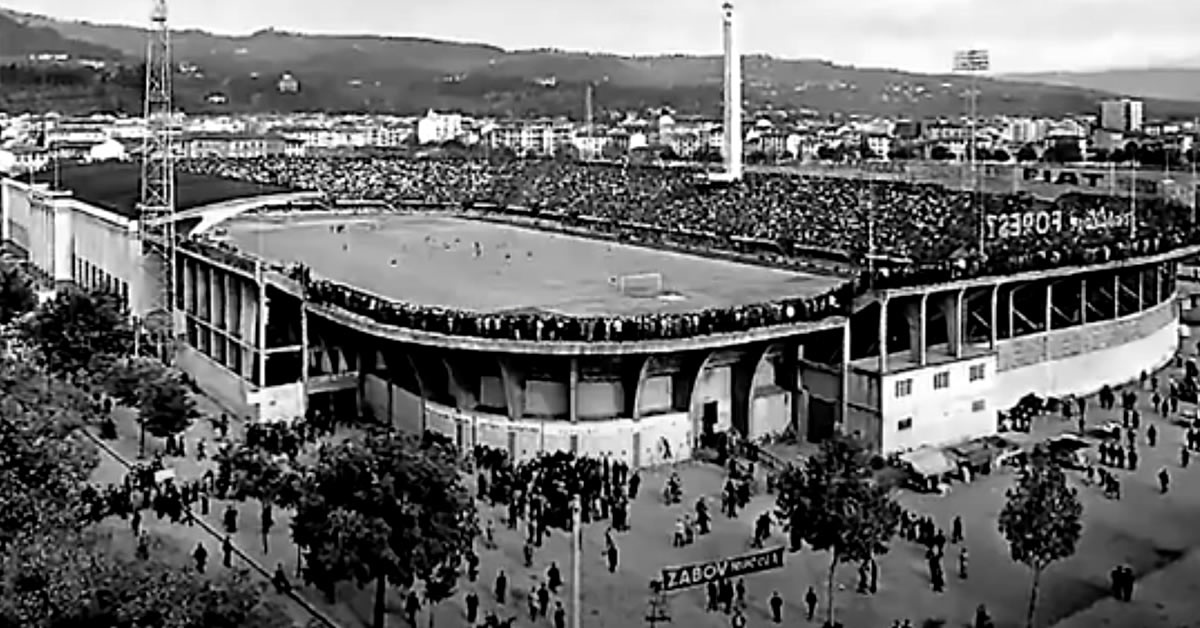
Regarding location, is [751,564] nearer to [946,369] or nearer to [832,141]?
[946,369]

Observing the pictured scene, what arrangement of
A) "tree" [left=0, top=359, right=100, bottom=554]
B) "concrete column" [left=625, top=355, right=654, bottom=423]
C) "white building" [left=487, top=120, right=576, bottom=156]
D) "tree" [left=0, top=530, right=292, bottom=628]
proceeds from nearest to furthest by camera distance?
"tree" [left=0, top=530, right=292, bottom=628] → "tree" [left=0, top=359, right=100, bottom=554] → "concrete column" [left=625, top=355, right=654, bottom=423] → "white building" [left=487, top=120, right=576, bottom=156]

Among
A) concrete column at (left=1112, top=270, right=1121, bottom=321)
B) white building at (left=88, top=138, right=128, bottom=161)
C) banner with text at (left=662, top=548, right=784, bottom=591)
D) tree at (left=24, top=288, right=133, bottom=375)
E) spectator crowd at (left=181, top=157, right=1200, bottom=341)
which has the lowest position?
banner with text at (left=662, top=548, right=784, bottom=591)

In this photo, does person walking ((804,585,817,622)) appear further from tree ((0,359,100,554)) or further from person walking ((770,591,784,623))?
tree ((0,359,100,554))

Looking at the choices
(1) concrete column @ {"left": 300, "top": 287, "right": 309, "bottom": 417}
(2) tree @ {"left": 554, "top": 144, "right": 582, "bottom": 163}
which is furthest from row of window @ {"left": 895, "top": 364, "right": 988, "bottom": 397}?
(2) tree @ {"left": 554, "top": 144, "right": 582, "bottom": 163}

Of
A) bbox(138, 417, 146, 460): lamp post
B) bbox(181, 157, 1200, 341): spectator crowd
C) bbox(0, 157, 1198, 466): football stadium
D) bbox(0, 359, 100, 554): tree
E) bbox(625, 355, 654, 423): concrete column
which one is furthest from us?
bbox(138, 417, 146, 460): lamp post

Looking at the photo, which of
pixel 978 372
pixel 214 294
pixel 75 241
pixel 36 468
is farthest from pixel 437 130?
pixel 36 468

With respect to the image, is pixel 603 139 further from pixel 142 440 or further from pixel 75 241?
pixel 142 440

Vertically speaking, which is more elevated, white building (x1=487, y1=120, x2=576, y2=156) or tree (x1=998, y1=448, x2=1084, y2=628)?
white building (x1=487, y1=120, x2=576, y2=156)

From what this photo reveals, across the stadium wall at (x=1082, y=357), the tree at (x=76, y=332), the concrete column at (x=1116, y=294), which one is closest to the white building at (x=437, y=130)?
the tree at (x=76, y=332)

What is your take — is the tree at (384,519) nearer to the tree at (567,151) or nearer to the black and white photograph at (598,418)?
the black and white photograph at (598,418)
